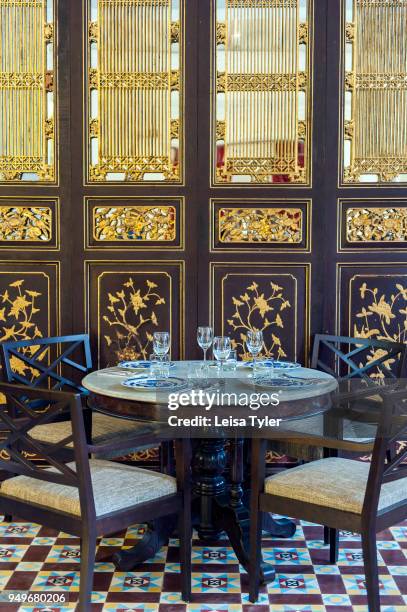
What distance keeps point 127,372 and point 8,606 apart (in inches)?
41.6

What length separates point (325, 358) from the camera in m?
4.02

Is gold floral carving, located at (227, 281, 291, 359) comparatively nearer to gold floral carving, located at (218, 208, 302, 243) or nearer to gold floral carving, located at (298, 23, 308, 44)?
gold floral carving, located at (218, 208, 302, 243)

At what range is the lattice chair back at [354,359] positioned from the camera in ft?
12.4

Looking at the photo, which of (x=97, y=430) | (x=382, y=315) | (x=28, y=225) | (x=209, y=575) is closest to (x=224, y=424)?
(x=209, y=575)

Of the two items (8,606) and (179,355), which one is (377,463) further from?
(179,355)

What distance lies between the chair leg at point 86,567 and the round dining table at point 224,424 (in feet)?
1.61

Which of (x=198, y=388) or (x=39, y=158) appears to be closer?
(x=198, y=388)

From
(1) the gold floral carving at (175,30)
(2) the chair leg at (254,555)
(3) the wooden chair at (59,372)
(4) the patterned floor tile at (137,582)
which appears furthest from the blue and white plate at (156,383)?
(1) the gold floral carving at (175,30)

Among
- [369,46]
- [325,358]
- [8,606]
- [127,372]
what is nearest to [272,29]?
[369,46]

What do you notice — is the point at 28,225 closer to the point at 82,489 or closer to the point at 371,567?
the point at 82,489

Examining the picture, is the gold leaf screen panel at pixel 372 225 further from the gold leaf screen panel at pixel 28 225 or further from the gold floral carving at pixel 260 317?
the gold leaf screen panel at pixel 28 225

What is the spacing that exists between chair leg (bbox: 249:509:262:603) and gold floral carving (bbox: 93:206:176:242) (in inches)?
71.4

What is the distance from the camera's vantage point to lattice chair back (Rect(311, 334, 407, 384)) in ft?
12.4
